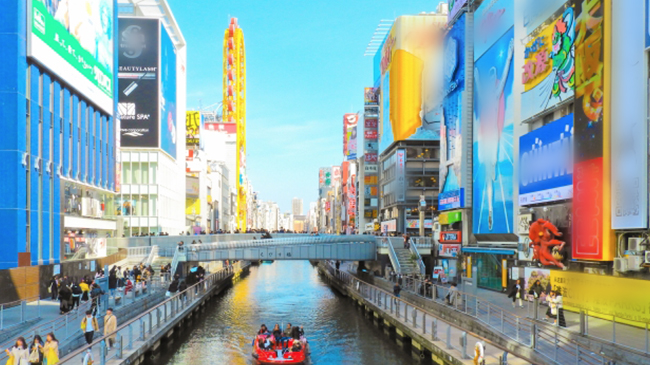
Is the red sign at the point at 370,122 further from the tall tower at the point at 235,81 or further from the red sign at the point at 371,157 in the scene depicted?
the tall tower at the point at 235,81

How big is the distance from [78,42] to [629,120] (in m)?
37.3

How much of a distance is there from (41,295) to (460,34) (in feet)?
136

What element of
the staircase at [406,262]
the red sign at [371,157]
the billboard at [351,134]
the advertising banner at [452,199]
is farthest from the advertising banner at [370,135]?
the staircase at [406,262]

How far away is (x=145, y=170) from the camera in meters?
80.6

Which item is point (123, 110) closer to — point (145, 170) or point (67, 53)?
point (145, 170)

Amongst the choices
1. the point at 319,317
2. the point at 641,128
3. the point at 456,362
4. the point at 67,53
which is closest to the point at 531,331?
the point at 456,362

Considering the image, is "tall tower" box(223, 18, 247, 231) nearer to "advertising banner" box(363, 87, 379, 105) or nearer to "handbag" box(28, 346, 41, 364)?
"advertising banner" box(363, 87, 379, 105)

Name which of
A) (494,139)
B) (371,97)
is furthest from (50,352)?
(371,97)

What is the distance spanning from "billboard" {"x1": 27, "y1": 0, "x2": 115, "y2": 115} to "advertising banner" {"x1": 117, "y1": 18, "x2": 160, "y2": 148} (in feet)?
79.3

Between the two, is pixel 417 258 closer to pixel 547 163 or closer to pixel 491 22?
pixel 547 163

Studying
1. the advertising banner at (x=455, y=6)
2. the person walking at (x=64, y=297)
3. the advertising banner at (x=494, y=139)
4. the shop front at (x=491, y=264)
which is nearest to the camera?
the person walking at (x=64, y=297)

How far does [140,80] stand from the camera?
80.8 m

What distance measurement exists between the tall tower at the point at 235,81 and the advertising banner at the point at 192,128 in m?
43.8

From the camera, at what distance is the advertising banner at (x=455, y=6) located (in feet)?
185
